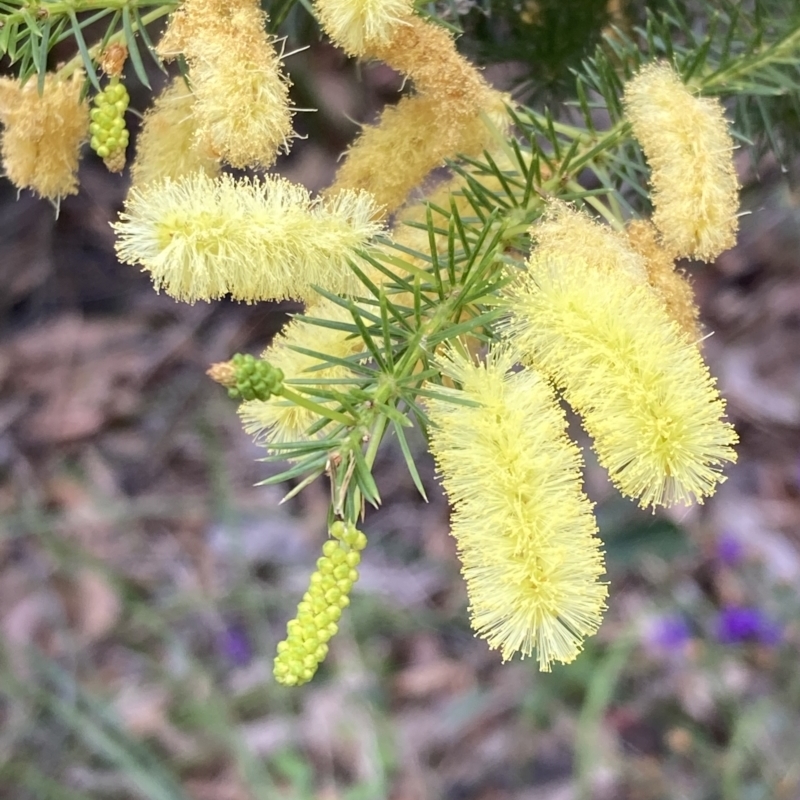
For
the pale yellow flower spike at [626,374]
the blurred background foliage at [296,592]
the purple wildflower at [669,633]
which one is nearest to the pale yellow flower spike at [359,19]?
the pale yellow flower spike at [626,374]

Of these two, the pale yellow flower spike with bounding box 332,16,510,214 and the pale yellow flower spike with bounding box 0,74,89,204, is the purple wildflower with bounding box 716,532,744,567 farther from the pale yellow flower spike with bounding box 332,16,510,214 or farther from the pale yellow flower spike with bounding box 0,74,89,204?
→ the pale yellow flower spike with bounding box 0,74,89,204

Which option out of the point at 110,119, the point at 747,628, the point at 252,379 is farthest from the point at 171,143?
the point at 747,628

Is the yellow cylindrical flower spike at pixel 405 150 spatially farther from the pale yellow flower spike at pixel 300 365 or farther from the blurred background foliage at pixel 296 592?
the blurred background foliage at pixel 296 592

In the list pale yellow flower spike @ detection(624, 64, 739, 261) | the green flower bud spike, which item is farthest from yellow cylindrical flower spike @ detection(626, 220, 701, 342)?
the green flower bud spike

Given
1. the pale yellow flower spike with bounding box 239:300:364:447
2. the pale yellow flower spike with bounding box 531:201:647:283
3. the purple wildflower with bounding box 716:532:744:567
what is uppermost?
the pale yellow flower spike with bounding box 531:201:647:283

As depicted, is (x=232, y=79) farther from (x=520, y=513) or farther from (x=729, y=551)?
(x=729, y=551)

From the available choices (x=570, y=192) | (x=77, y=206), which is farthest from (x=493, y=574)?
(x=77, y=206)
